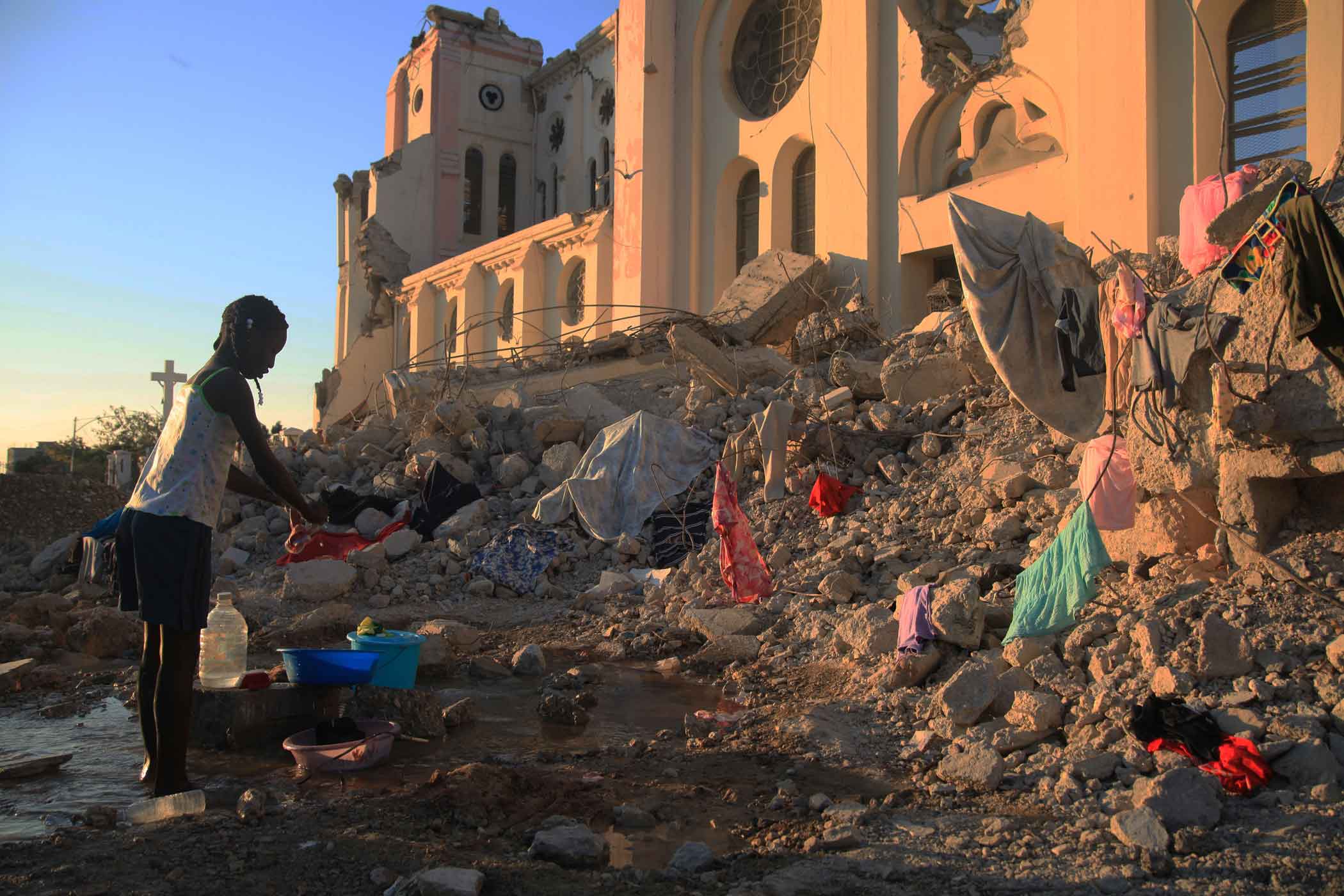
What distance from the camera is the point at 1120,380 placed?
527 centimetres

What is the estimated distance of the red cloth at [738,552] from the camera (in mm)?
7137

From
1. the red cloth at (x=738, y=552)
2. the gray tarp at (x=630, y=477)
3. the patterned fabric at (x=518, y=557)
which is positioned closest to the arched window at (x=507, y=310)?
the gray tarp at (x=630, y=477)

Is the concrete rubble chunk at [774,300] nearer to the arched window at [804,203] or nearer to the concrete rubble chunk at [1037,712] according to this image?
the arched window at [804,203]

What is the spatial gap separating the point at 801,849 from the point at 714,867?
0.31 m

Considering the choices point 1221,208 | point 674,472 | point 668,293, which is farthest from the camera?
point 668,293

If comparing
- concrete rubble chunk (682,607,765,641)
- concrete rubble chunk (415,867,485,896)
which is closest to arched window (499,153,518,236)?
concrete rubble chunk (682,607,765,641)

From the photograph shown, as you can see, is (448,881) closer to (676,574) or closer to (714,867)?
(714,867)

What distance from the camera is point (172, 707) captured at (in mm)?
3572

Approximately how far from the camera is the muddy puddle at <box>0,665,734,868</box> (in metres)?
3.50

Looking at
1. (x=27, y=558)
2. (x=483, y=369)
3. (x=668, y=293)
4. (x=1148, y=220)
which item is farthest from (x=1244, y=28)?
(x=27, y=558)

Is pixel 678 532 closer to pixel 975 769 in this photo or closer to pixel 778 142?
pixel 975 769

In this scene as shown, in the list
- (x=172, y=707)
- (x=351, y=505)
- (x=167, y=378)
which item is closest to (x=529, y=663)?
(x=172, y=707)

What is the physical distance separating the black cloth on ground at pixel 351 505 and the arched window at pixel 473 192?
19746 millimetres

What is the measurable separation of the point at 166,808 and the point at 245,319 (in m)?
1.79
